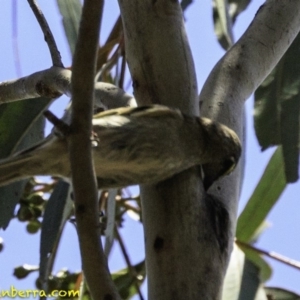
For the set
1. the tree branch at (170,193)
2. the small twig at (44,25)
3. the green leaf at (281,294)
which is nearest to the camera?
the tree branch at (170,193)

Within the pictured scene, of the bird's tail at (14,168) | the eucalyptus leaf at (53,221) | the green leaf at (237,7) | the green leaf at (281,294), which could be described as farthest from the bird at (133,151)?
the green leaf at (237,7)

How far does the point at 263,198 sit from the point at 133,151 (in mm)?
1135

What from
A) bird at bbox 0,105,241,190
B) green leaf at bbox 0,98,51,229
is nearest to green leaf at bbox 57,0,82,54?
green leaf at bbox 0,98,51,229

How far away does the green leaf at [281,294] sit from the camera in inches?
87.4

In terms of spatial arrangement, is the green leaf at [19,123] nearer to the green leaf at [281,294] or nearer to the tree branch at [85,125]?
the green leaf at [281,294]

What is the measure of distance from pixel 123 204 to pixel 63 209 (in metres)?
0.46

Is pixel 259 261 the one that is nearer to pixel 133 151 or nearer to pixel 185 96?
pixel 133 151

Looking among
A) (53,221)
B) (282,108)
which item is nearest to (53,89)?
(53,221)

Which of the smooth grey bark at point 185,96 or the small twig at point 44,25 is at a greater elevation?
the small twig at point 44,25

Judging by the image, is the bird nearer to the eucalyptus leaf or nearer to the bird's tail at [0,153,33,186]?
the bird's tail at [0,153,33,186]

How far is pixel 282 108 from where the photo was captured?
2473mm

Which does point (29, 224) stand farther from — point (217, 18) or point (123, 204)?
point (217, 18)

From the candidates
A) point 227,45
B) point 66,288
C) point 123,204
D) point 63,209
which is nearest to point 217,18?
point 227,45

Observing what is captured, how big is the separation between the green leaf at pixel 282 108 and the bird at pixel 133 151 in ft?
1.92
